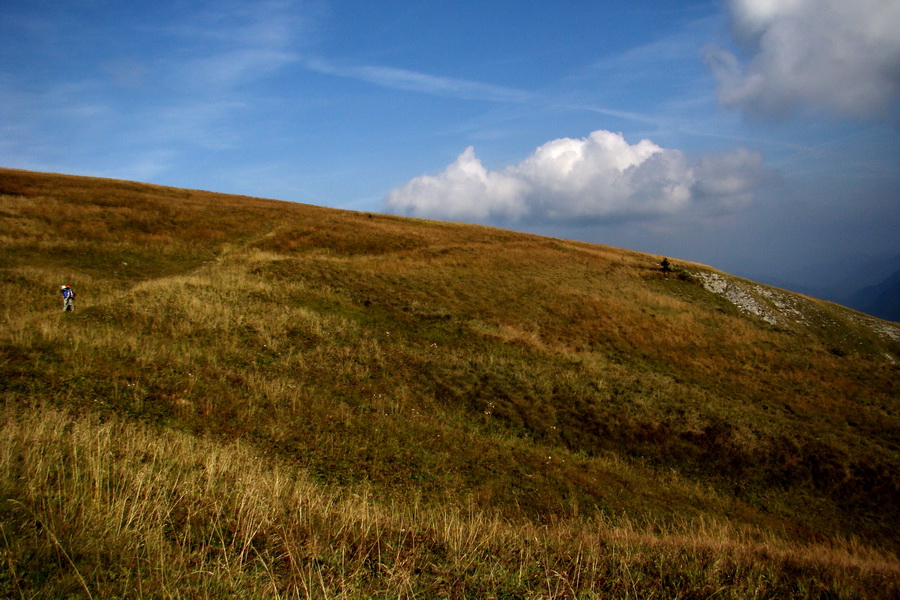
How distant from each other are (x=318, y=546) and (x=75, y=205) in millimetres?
46603

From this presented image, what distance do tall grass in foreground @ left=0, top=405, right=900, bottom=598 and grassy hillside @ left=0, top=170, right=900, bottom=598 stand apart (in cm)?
4

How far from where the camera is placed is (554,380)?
2028 centimetres

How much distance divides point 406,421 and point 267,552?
1020 centimetres

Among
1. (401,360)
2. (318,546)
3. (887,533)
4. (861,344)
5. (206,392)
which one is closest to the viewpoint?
(318,546)

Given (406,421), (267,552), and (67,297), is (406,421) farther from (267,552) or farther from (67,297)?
(67,297)

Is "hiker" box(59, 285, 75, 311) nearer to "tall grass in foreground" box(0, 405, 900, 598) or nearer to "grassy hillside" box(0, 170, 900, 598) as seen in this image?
"grassy hillside" box(0, 170, 900, 598)

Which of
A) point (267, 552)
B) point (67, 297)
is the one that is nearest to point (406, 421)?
point (267, 552)

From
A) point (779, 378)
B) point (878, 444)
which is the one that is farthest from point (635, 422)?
point (779, 378)

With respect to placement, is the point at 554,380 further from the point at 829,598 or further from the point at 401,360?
the point at 829,598

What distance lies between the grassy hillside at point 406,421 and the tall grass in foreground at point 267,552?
0.04 m

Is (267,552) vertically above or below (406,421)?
above

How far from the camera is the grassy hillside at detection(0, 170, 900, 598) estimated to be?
5.04 meters

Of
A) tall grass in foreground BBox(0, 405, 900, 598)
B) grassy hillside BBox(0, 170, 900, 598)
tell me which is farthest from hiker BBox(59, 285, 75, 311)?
tall grass in foreground BBox(0, 405, 900, 598)

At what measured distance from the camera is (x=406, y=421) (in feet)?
48.7
